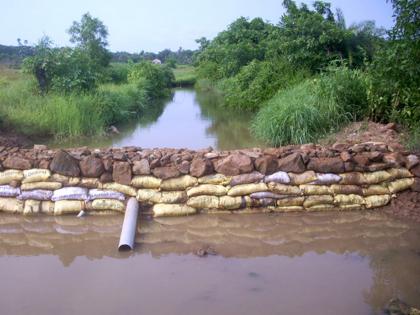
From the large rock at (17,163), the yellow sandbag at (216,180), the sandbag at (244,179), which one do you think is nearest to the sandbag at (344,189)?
the sandbag at (244,179)

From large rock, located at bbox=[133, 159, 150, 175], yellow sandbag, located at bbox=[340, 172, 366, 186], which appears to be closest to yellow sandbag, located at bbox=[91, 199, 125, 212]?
large rock, located at bbox=[133, 159, 150, 175]

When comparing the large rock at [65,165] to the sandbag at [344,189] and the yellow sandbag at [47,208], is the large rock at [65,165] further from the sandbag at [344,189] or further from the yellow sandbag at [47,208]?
the sandbag at [344,189]

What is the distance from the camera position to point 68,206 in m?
4.76

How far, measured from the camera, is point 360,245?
418 centimetres

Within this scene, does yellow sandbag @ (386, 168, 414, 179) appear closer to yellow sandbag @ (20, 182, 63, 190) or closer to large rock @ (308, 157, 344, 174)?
large rock @ (308, 157, 344, 174)

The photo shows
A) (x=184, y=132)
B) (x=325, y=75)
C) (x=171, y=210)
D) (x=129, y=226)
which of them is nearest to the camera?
→ (x=129, y=226)

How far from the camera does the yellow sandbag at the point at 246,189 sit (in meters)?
4.77

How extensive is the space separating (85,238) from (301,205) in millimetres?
2397

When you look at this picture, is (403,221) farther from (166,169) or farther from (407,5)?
(166,169)

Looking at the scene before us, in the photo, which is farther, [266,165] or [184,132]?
[184,132]

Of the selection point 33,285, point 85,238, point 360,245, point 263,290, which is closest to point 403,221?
point 360,245

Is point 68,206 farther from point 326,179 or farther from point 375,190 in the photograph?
point 375,190

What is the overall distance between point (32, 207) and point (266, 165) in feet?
8.80

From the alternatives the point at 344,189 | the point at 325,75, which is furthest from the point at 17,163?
the point at 325,75
